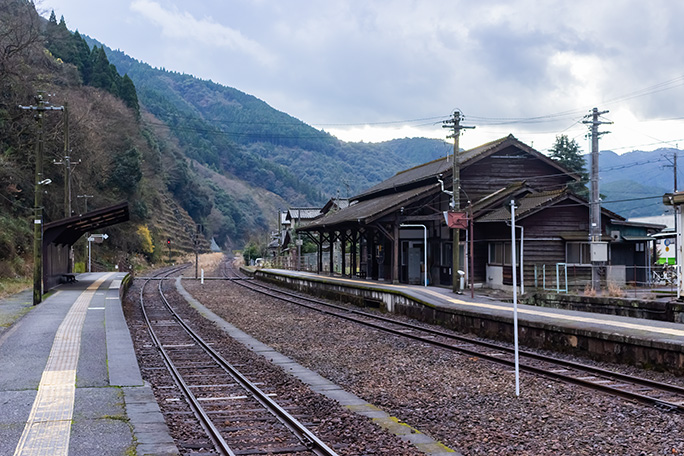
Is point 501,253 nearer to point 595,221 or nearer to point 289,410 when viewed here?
point 595,221

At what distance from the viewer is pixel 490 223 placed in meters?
24.6

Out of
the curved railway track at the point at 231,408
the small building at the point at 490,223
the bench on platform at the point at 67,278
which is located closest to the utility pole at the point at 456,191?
the small building at the point at 490,223

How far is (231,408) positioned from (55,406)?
77.7 inches

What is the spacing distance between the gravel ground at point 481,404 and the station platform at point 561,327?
2.15 metres

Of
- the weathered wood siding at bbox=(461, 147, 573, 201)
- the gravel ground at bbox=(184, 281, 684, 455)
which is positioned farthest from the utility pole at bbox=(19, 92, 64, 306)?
the weathered wood siding at bbox=(461, 147, 573, 201)

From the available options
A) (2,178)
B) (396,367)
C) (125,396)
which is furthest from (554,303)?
(2,178)

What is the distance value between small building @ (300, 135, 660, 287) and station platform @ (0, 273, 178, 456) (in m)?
12.4

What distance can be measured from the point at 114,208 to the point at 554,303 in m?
15.4

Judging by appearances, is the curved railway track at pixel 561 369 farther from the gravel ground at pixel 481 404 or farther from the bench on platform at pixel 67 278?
the bench on platform at pixel 67 278

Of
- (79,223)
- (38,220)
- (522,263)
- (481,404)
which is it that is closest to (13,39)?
(79,223)

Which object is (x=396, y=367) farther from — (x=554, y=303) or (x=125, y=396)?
(x=554, y=303)

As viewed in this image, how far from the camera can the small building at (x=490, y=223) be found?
22781 millimetres

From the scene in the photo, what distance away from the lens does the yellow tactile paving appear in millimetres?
5438

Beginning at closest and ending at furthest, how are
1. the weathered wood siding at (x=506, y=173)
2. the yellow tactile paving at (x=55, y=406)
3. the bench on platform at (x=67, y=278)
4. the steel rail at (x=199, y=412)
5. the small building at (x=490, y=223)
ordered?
1. the yellow tactile paving at (x=55, y=406)
2. the steel rail at (x=199, y=412)
3. the small building at (x=490, y=223)
4. the bench on platform at (x=67, y=278)
5. the weathered wood siding at (x=506, y=173)
